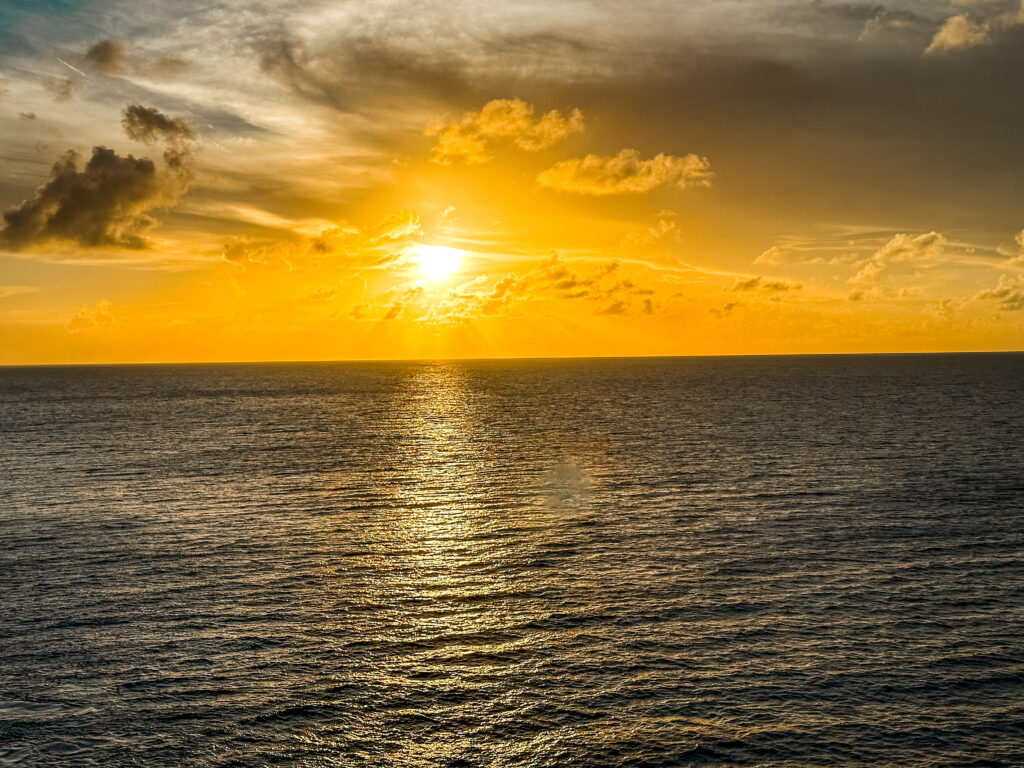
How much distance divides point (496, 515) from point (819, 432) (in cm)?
8107

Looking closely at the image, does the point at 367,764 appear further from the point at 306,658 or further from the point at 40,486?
the point at 40,486

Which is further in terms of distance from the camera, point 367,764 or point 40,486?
point 40,486

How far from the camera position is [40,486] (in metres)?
83.3

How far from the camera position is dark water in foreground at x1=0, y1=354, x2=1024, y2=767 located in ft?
99.1

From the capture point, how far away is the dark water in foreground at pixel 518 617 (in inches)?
1190

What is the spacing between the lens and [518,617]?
4266 cm

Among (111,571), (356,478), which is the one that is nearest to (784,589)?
(111,571)

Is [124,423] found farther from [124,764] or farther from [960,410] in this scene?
[960,410]

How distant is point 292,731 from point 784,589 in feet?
101

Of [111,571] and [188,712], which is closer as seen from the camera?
[188,712]

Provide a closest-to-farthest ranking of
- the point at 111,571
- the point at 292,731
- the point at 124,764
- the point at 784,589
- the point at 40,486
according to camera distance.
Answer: the point at 124,764 < the point at 292,731 < the point at 784,589 < the point at 111,571 < the point at 40,486

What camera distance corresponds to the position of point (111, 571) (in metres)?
51.2

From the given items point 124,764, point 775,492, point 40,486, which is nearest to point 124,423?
point 40,486

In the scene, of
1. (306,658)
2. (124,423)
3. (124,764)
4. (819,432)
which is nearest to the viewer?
(124,764)
